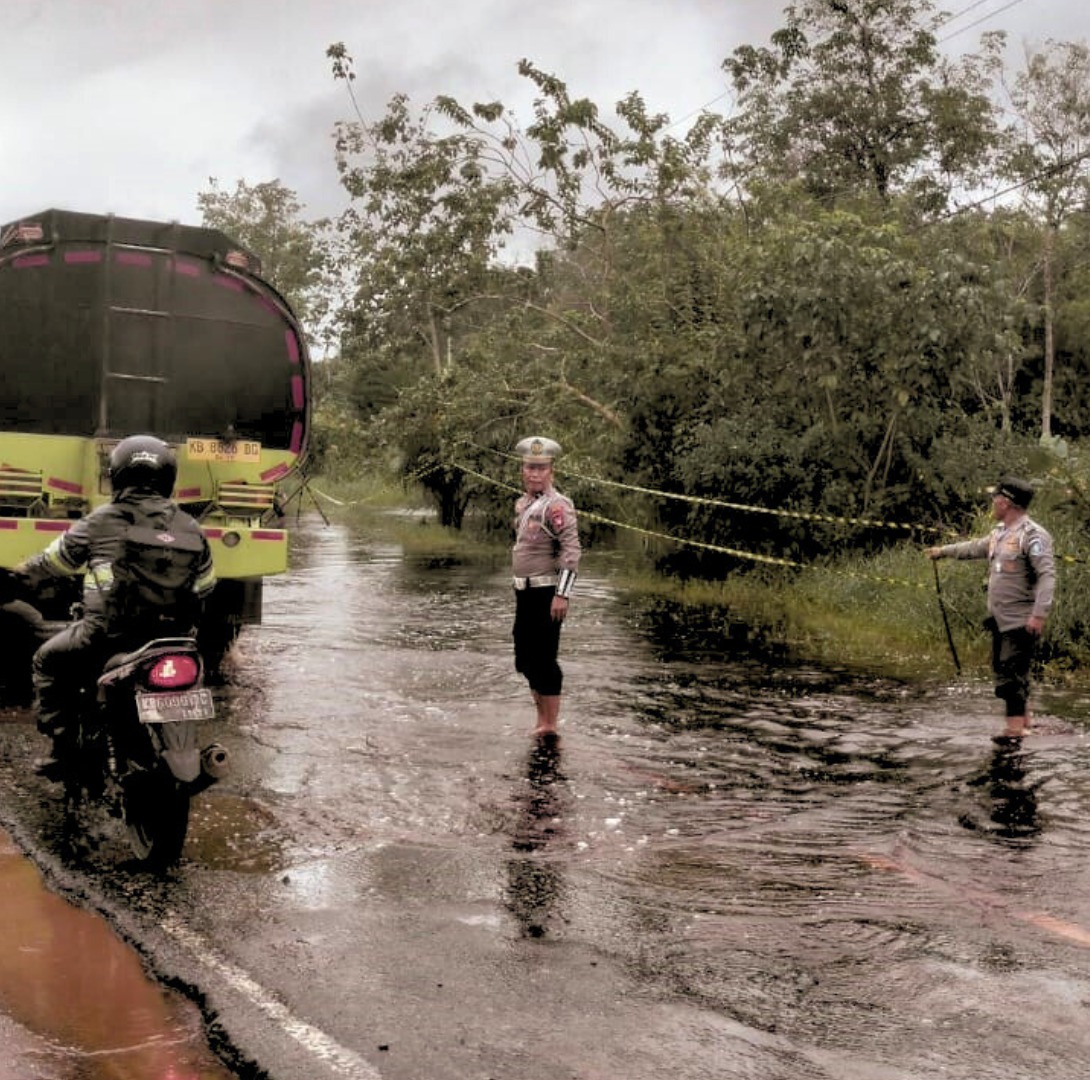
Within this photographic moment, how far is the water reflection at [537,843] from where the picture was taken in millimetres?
5273

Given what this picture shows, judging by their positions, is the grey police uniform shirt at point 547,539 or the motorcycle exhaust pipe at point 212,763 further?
the grey police uniform shirt at point 547,539

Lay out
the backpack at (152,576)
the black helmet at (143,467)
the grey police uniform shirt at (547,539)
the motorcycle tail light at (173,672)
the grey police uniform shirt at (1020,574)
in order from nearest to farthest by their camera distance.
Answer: the motorcycle tail light at (173,672)
the backpack at (152,576)
the black helmet at (143,467)
the grey police uniform shirt at (1020,574)
the grey police uniform shirt at (547,539)

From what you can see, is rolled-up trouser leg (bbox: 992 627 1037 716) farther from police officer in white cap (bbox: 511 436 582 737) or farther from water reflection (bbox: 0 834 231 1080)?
water reflection (bbox: 0 834 231 1080)

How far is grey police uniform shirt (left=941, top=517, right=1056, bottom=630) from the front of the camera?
853 centimetres

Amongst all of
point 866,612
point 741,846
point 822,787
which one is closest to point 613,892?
point 741,846

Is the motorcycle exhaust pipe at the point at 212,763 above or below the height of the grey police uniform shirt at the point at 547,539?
below

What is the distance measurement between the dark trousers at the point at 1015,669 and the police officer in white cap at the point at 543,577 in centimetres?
256

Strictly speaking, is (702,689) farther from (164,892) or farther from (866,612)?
(164,892)

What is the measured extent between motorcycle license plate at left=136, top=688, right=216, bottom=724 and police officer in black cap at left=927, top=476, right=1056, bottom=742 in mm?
4835

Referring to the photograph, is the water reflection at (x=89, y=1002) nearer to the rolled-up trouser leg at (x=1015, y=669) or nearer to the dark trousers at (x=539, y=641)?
the dark trousers at (x=539, y=641)

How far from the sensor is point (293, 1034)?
4074mm

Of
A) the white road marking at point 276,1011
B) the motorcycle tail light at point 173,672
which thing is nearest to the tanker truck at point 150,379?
the motorcycle tail light at point 173,672

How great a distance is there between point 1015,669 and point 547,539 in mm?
2825

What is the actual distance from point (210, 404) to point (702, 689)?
4.02 metres
